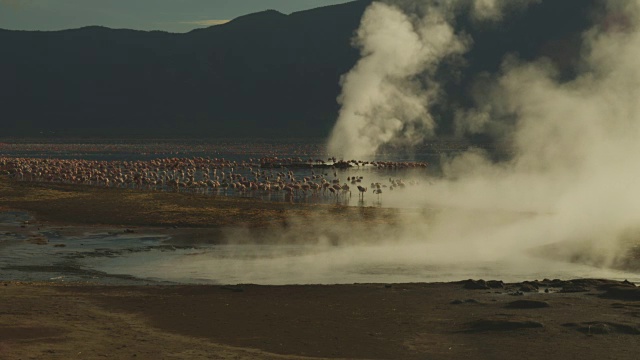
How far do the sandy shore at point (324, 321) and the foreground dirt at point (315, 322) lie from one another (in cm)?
2

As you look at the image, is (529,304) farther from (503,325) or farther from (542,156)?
(542,156)

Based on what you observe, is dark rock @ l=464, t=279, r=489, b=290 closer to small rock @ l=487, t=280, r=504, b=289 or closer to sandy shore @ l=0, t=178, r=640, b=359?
sandy shore @ l=0, t=178, r=640, b=359

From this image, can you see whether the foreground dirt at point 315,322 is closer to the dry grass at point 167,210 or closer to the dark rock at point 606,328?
the dark rock at point 606,328

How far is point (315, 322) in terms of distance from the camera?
18.2 metres

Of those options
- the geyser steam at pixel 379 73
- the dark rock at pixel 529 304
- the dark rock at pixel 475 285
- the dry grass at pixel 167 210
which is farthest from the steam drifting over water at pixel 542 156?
the dark rock at pixel 529 304

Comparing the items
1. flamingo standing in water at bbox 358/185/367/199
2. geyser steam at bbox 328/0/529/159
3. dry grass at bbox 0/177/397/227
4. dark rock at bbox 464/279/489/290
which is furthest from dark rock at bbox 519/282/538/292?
geyser steam at bbox 328/0/529/159

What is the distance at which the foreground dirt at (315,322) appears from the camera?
613 inches

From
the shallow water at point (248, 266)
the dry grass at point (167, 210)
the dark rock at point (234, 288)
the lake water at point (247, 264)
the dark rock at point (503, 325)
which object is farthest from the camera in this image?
the dry grass at point (167, 210)

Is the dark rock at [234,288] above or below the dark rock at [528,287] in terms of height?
below

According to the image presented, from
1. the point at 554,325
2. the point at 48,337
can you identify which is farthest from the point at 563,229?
the point at 48,337

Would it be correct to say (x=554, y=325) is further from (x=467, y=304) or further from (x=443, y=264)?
(x=443, y=264)

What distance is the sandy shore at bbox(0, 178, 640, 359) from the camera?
15.6 m

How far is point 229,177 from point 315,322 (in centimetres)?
5529

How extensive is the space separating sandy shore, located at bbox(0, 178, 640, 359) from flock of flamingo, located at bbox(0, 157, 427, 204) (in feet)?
114
